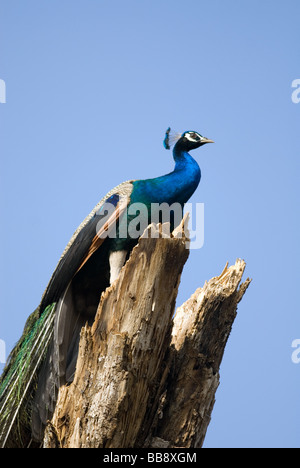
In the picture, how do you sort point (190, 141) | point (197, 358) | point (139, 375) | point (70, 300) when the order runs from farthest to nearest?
point (190, 141) → point (70, 300) → point (197, 358) → point (139, 375)

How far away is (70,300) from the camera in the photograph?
6191 mm

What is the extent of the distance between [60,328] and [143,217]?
53.2 inches

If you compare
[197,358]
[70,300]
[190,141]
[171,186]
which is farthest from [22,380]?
[190,141]

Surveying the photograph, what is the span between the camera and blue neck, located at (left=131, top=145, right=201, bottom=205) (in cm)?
638

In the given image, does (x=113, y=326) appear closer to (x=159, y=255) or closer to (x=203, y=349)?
(x=159, y=255)

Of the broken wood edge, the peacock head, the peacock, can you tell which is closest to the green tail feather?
the peacock

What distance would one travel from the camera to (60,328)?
5914mm

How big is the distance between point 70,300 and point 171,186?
60.2 inches

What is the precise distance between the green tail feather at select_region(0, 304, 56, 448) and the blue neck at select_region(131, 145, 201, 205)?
1462 mm

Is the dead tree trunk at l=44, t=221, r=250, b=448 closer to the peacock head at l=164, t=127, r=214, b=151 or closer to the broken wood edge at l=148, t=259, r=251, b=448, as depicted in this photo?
the broken wood edge at l=148, t=259, r=251, b=448

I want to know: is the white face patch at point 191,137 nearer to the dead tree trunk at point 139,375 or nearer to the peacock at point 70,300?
the peacock at point 70,300

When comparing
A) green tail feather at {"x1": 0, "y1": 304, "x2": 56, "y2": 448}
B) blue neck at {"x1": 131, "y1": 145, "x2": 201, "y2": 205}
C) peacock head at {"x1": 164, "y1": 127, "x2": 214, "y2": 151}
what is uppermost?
peacock head at {"x1": 164, "y1": 127, "x2": 214, "y2": 151}

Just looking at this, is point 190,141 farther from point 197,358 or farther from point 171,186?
point 197,358
